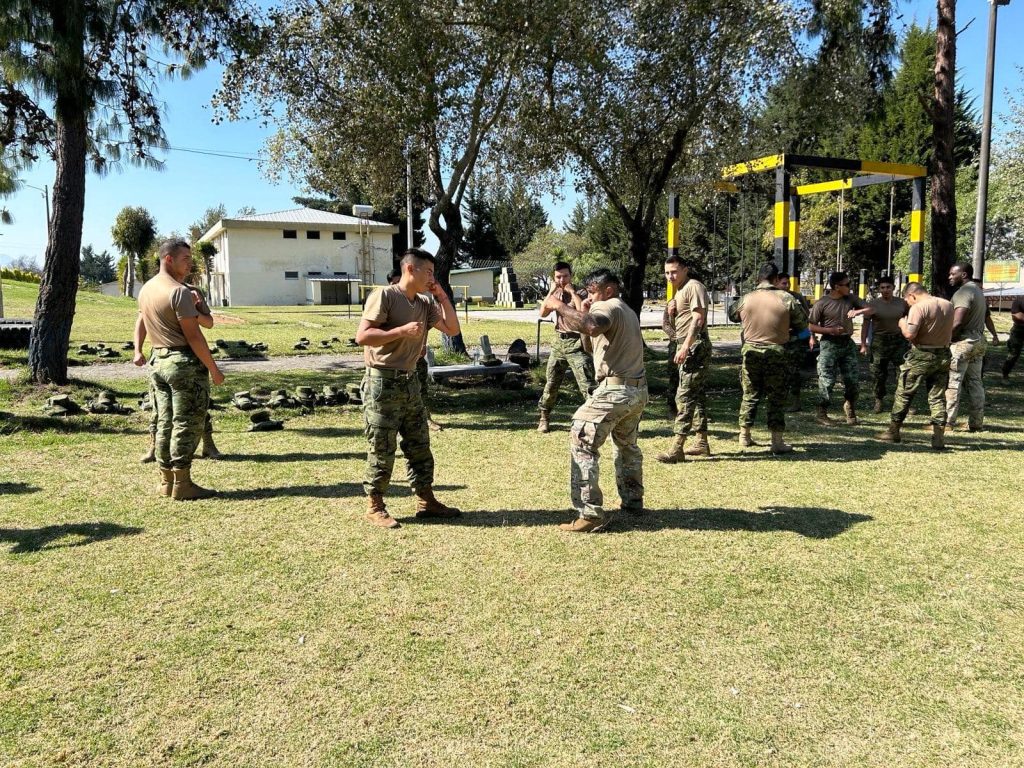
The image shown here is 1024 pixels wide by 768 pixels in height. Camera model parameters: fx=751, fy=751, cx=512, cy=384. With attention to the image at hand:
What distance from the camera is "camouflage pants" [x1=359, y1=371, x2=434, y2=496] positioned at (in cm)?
528

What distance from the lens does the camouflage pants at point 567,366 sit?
8109mm

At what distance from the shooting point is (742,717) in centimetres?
319

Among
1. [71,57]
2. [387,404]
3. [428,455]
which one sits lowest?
[428,455]

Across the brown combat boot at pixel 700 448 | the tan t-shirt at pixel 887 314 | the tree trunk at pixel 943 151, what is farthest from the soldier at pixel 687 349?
the tree trunk at pixel 943 151

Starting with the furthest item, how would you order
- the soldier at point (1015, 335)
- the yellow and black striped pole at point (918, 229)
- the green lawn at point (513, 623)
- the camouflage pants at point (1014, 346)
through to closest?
the yellow and black striped pole at point (918, 229)
the camouflage pants at point (1014, 346)
the soldier at point (1015, 335)
the green lawn at point (513, 623)

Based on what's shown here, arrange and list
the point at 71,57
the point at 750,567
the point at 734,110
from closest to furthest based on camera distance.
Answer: the point at 750,567
the point at 71,57
the point at 734,110

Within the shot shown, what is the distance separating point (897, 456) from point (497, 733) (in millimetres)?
6354

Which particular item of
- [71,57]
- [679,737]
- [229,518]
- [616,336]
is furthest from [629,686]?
[71,57]

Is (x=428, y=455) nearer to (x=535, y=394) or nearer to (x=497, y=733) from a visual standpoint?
(x=497, y=733)

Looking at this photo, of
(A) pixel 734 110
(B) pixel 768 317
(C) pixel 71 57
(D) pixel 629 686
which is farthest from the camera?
(A) pixel 734 110

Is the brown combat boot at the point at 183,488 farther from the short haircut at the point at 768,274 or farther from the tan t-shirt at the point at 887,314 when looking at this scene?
the tan t-shirt at the point at 887,314

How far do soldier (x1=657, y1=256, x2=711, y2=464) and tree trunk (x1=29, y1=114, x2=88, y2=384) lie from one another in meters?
8.39

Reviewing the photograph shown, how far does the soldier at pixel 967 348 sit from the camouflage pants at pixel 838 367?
1.09 m

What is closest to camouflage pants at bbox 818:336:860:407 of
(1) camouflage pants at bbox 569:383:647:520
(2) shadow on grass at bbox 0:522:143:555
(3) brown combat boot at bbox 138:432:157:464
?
(1) camouflage pants at bbox 569:383:647:520
